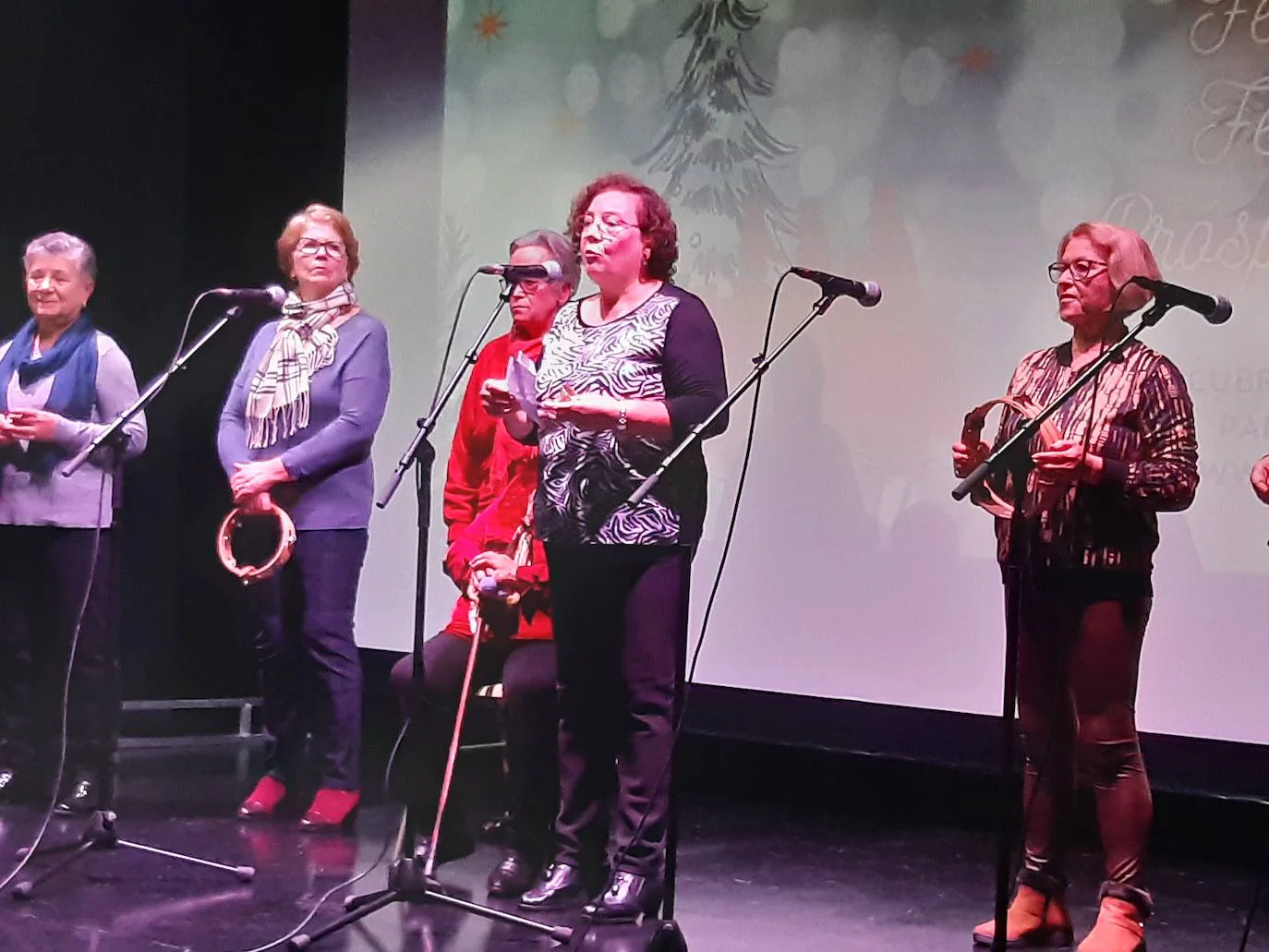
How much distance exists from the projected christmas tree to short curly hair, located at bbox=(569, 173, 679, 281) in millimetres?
1567

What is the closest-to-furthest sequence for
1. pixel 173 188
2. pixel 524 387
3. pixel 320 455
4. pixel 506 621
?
pixel 524 387 → pixel 506 621 → pixel 320 455 → pixel 173 188

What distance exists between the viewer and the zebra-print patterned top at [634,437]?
124 inches

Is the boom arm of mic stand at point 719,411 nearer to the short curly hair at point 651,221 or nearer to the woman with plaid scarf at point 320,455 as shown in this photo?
the short curly hair at point 651,221

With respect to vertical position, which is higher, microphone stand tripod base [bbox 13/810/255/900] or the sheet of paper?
the sheet of paper

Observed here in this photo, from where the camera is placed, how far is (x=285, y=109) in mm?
5805

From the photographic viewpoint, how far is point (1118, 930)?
315 cm

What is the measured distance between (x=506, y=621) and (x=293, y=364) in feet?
3.68

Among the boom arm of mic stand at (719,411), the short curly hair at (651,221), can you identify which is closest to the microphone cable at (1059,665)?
the boom arm of mic stand at (719,411)

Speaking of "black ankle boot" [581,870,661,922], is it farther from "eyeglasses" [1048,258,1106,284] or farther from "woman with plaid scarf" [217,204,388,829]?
"eyeglasses" [1048,258,1106,284]

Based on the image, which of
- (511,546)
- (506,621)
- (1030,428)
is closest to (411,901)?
(506,621)

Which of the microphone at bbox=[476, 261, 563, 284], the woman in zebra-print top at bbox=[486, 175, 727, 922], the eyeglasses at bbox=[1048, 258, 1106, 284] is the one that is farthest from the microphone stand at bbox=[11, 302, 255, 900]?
the eyeglasses at bbox=[1048, 258, 1106, 284]

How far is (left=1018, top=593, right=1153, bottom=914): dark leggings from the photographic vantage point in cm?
310

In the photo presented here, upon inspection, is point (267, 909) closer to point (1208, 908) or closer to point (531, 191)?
point (1208, 908)

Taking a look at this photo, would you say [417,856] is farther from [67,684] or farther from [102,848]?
[67,684]
